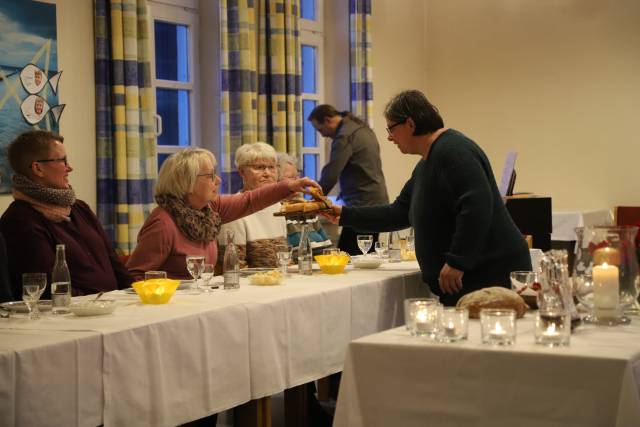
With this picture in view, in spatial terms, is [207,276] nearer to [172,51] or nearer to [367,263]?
[367,263]

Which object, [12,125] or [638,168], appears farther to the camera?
[638,168]

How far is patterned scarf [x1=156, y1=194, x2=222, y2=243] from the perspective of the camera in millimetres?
3809

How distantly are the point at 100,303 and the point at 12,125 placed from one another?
2.40 meters

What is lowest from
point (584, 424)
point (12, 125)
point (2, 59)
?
point (584, 424)

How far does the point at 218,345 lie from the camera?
113 inches

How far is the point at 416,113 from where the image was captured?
11.6 feet

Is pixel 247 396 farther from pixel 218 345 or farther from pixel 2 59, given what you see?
pixel 2 59

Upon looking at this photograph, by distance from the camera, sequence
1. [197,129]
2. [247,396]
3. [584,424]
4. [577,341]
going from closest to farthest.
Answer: [584,424] < [577,341] < [247,396] < [197,129]

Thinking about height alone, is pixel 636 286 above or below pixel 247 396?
above

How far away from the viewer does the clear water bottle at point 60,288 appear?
2803 mm

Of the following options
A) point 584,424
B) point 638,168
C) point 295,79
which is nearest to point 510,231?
point 584,424

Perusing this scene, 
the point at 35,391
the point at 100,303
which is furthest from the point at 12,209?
the point at 35,391

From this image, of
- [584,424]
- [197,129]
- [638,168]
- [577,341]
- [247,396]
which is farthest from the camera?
[638,168]

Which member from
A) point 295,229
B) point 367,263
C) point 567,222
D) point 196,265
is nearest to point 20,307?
point 196,265
